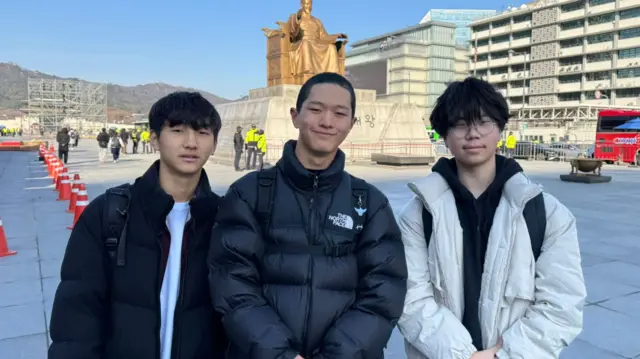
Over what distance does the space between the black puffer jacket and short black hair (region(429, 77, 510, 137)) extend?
526mm

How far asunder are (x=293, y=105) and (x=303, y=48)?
8.31ft

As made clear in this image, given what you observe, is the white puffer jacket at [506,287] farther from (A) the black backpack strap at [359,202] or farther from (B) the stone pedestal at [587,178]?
(B) the stone pedestal at [587,178]

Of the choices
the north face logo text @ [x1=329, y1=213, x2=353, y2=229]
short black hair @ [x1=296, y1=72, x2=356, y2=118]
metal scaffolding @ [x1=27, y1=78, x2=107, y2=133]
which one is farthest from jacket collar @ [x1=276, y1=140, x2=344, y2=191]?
metal scaffolding @ [x1=27, y1=78, x2=107, y2=133]

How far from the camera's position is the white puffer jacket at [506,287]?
1.80 meters

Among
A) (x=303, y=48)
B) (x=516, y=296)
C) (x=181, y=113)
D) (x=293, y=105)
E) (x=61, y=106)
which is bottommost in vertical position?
(x=516, y=296)

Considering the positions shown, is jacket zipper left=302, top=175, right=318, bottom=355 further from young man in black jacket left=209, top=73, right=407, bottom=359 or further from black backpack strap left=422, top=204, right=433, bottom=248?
black backpack strap left=422, top=204, right=433, bottom=248

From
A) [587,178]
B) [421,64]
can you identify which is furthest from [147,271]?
[421,64]

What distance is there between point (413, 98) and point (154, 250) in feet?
238

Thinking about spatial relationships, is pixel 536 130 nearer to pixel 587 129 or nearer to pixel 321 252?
pixel 587 129

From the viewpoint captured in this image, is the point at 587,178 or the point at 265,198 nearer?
the point at 265,198

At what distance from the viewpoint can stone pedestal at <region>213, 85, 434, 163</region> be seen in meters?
18.6

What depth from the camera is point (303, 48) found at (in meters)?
19.2

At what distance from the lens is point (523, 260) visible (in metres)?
1.84

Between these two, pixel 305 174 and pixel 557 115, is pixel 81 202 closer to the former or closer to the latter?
pixel 305 174
